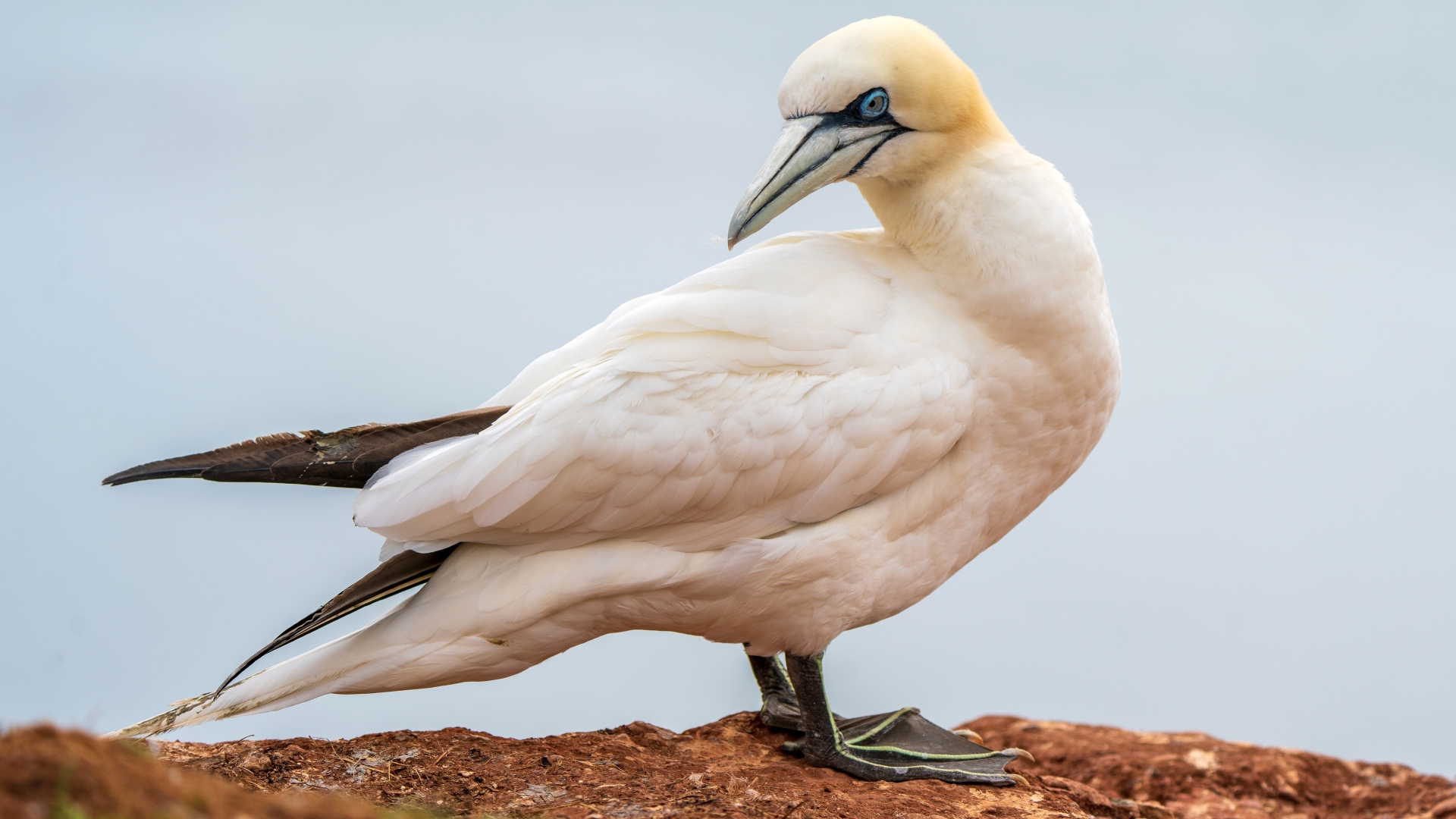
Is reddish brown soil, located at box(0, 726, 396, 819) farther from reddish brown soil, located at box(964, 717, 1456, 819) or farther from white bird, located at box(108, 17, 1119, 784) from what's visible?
reddish brown soil, located at box(964, 717, 1456, 819)

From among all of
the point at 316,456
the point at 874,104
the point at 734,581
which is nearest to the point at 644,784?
the point at 734,581

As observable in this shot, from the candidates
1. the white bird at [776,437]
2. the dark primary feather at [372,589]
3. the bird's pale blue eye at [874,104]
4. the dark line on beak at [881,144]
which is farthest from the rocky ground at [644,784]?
the bird's pale blue eye at [874,104]

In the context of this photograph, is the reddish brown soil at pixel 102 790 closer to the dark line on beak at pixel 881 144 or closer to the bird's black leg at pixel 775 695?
the dark line on beak at pixel 881 144

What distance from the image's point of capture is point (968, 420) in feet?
14.2

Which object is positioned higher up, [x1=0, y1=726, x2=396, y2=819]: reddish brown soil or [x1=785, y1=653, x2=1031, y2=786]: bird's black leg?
[x1=785, y1=653, x2=1031, y2=786]: bird's black leg

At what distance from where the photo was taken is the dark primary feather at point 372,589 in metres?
4.40

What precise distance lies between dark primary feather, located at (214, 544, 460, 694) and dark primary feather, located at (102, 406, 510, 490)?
0.34 m

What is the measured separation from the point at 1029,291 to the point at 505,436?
1.90 metres

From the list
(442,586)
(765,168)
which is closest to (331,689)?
(442,586)

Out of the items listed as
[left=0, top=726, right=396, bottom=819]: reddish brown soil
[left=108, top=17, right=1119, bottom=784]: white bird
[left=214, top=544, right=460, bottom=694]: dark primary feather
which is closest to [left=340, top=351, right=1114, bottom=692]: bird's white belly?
[left=108, top=17, right=1119, bottom=784]: white bird

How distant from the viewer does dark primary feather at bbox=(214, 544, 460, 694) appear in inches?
173

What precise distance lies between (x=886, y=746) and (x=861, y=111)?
8.43ft

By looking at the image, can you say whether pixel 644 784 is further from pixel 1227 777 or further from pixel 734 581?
pixel 1227 777

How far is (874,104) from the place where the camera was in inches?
167
